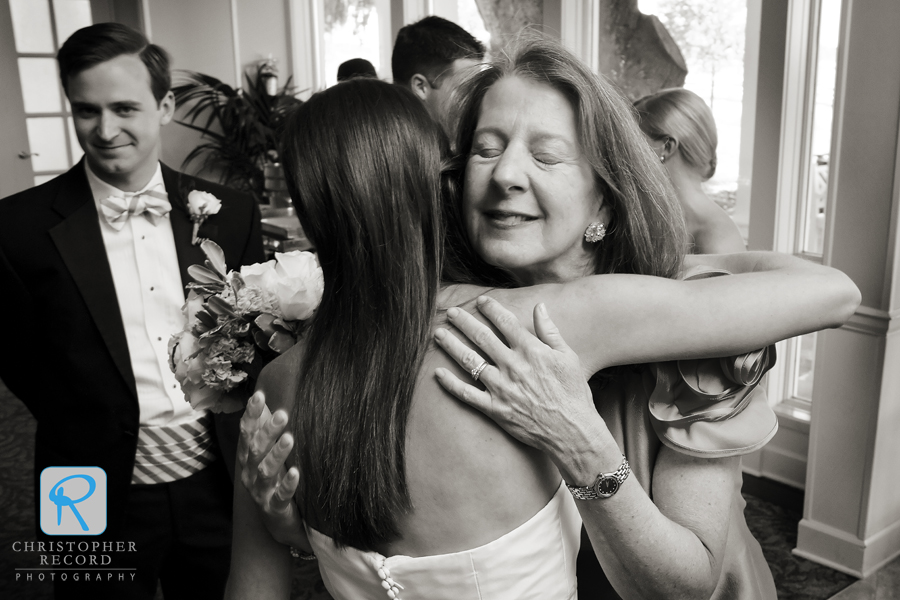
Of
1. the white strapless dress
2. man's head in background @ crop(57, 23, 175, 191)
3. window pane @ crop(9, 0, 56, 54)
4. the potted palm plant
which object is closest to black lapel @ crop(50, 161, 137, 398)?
man's head in background @ crop(57, 23, 175, 191)

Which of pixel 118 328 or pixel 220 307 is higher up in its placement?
pixel 220 307

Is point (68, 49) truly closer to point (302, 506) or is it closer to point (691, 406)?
point (302, 506)

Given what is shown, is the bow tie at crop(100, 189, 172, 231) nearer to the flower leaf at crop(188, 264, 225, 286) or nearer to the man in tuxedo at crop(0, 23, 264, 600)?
the man in tuxedo at crop(0, 23, 264, 600)

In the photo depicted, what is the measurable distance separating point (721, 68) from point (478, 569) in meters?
3.55

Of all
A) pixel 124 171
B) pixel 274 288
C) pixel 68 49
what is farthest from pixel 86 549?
pixel 68 49

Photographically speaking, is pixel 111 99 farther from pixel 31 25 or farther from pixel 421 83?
pixel 31 25

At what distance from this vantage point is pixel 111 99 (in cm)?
221

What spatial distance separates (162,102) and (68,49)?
303mm

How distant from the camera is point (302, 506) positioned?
1.21m

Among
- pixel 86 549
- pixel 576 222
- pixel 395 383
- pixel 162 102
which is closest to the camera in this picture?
pixel 395 383

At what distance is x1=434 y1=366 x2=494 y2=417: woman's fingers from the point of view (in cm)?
105

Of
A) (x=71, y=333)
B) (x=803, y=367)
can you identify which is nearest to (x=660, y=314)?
(x=71, y=333)

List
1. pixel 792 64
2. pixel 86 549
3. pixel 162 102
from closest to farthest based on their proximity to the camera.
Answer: pixel 86 549 < pixel 162 102 < pixel 792 64

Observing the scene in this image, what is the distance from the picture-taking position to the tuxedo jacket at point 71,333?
206 cm
